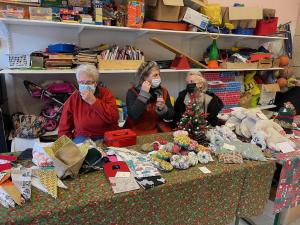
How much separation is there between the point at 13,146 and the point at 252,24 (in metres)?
3.24

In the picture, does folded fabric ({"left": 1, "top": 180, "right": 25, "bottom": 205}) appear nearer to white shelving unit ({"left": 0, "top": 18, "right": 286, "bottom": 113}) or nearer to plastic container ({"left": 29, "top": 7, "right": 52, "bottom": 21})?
white shelving unit ({"left": 0, "top": 18, "right": 286, "bottom": 113})

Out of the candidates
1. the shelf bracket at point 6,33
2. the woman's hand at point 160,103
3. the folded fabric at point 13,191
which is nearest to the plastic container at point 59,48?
the shelf bracket at point 6,33

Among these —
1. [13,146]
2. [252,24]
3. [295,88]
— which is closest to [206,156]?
[13,146]

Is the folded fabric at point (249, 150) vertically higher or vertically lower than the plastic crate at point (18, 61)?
lower

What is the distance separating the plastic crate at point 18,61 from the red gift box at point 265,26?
302 cm

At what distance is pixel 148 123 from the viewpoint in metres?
2.09

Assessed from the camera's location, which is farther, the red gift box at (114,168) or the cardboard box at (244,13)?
the cardboard box at (244,13)

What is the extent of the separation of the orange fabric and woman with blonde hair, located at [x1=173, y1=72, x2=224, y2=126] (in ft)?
0.51

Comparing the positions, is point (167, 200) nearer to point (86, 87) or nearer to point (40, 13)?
point (86, 87)

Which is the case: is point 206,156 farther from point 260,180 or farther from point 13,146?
point 13,146

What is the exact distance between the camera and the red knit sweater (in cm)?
186

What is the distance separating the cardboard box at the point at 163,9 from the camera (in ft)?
8.67

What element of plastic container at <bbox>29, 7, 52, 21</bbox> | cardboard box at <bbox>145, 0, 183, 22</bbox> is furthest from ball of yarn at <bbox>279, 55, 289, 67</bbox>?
plastic container at <bbox>29, 7, 52, 21</bbox>

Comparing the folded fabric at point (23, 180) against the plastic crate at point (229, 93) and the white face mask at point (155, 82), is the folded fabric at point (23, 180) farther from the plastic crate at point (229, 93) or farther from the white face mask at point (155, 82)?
the plastic crate at point (229, 93)
